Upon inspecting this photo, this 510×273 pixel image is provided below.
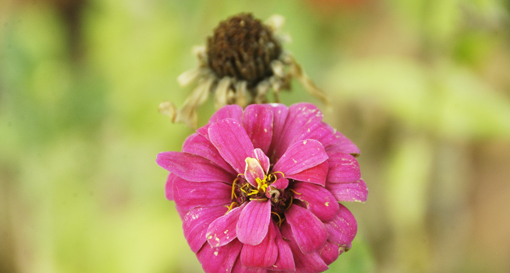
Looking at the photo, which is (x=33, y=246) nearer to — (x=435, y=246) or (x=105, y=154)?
(x=105, y=154)

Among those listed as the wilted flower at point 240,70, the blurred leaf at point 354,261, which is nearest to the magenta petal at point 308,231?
the blurred leaf at point 354,261

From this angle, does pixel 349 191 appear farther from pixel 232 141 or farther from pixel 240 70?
pixel 240 70

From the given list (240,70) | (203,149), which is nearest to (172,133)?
(240,70)

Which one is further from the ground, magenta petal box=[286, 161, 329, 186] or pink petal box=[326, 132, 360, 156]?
pink petal box=[326, 132, 360, 156]

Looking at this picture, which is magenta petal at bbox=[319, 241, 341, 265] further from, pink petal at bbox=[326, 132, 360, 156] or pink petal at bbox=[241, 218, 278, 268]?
pink petal at bbox=[326, 132, 360, 156]

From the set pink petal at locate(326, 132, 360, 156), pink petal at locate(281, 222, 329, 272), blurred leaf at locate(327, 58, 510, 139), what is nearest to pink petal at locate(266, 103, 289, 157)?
pink petal at locate(326, 132, 360, 156)

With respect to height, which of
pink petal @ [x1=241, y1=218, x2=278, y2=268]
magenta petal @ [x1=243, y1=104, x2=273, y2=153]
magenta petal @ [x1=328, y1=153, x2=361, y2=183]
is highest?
magenta petal @ [x1=243, y1=104, x2=273, y2=153]

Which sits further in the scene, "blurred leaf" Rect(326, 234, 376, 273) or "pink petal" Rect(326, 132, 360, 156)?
"blurred leaf" Rect(326, 234, 376, 273)
